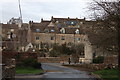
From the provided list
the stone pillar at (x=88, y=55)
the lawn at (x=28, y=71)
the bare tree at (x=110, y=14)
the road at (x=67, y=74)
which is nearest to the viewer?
the bare tree at (x=110, y=14)

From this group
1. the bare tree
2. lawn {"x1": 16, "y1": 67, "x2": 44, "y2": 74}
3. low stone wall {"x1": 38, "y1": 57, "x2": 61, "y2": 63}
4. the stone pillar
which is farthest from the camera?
low stone wall {"x1": 38, "y1": 57, "x2": 61, "y2": 63}

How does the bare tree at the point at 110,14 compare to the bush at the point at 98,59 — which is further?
the bush at the point at 98,59

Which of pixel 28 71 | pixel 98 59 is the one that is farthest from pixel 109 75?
pixel 98 59

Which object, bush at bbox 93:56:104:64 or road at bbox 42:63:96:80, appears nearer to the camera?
road at bbox 42:63:96:80

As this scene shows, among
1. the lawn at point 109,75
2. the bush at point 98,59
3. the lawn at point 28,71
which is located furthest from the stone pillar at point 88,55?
the lawn at point 109,75

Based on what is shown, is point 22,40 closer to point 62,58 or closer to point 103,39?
point 62,58

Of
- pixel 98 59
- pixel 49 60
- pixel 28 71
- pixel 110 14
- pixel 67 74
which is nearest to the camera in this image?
pixel 110 14

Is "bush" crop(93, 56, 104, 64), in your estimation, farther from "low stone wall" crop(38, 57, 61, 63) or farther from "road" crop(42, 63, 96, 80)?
"low stone wall" crop(38, 57, 61, 63)

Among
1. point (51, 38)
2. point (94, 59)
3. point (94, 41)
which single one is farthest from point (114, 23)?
point (51, 38)

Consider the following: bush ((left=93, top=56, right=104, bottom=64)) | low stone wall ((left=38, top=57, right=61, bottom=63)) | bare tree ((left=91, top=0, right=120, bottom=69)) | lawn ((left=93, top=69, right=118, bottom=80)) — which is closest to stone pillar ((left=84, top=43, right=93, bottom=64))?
bush ((left=93, top=56, right=104, bottom=64))

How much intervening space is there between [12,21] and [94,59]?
283ft

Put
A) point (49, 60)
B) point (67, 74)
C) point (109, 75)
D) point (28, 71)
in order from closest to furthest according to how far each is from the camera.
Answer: point (109, 75) → point (67, 74) → point (28, 71) → point (49, 60)

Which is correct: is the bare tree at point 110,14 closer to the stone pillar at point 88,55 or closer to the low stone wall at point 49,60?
the stone pillar at point 88,55

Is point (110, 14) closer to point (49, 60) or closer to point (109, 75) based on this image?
point (109, 75)
